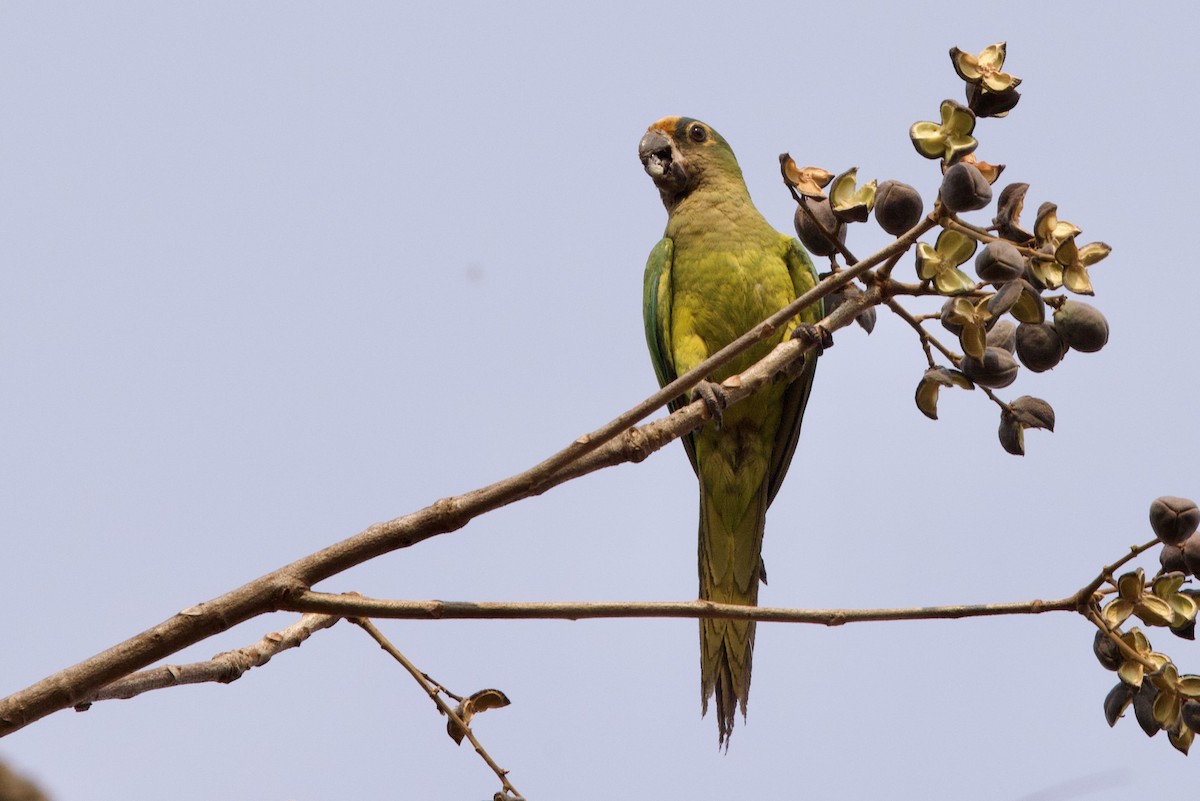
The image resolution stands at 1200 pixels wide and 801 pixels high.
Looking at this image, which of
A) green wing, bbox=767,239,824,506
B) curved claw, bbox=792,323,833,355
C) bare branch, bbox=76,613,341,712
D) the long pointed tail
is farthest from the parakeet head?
bare branch, bbox=76,613,341,712

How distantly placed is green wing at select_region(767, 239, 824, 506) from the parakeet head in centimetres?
71

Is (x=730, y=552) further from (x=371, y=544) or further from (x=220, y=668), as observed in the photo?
(x=371, y=544)

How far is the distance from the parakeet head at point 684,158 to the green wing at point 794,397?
706 millimetres

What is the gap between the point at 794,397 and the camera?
5414 millimetres

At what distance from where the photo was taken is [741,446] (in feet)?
17.7

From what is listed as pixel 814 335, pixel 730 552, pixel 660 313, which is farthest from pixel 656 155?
pixel 814 335

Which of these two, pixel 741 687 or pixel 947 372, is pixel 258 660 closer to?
pixel 947 372

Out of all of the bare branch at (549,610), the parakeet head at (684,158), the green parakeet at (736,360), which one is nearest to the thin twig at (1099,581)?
the bare branch at (549,610)

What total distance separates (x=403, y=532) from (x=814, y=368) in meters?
3.37

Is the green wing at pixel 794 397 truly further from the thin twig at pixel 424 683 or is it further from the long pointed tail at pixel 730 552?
the thin twig at pixel 424 683

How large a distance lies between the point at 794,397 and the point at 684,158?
4.79 feet

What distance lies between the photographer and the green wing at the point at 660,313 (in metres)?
5.61

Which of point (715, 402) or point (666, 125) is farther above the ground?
point (666, 125)

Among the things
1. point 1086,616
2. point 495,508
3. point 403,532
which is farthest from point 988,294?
point 403,532
